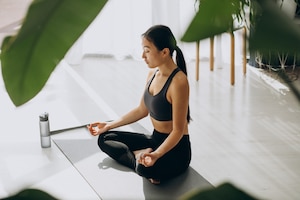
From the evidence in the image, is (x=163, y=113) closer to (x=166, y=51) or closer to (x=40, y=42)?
(x=166, y=51)

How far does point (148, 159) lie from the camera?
11.1 feet

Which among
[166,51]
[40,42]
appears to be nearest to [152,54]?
[166,51]

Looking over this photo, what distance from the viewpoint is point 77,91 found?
485 cm

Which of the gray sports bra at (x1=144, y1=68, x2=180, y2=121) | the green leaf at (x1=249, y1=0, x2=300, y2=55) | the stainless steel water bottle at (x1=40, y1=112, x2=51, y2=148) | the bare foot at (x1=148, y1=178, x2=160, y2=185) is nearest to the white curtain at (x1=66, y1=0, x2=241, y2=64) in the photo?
the stainless steel water bottle at (x1=40, y1=112, x2=51, y2=148)

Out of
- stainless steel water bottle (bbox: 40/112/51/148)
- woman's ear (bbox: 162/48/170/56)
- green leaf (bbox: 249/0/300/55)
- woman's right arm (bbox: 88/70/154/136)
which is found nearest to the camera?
green leaf (bbox: 249/0/300/55)

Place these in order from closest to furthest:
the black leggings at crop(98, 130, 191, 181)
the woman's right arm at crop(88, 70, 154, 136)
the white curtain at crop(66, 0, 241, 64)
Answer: the black leggings at crop(98, 130, 191, 181) → the woman's right arm at crop(88, 70, 154, 136) → the white curtain at crop(66, 0, 241, 64)

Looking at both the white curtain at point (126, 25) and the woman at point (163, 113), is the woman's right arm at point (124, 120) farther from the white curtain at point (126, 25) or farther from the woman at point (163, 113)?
the white curtain at point (126, 25)

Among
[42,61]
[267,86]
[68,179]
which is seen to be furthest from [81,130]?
[42,61]

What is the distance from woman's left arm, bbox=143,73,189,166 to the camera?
10.9ft

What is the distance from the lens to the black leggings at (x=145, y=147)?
11.4 ft

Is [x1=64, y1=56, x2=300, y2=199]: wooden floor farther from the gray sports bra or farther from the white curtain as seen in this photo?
the gray sports bra

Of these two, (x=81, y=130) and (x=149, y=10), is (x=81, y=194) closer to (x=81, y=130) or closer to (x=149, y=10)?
(x=81, y=130)

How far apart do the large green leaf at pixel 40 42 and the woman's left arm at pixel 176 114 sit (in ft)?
9.66

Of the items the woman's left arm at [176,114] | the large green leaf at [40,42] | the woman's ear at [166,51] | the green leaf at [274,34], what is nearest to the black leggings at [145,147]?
the woman's left arm at [176,114]
